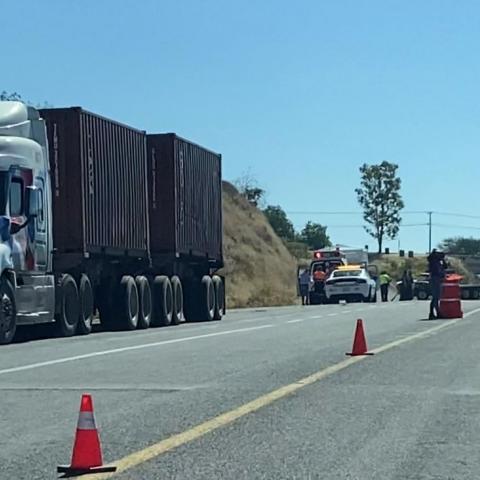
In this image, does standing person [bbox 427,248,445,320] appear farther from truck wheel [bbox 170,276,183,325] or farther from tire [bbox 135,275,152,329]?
tire [bbox 135,275,152,329]

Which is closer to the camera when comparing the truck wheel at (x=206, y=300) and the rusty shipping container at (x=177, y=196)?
the rusty shipping container at (x=177, y=196)

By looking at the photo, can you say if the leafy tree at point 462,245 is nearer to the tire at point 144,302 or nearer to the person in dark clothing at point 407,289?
the person in dark clothing at point 407,289

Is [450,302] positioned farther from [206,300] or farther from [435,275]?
[206,300]

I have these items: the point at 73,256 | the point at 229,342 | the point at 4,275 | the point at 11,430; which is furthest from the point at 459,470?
the point at 73,256

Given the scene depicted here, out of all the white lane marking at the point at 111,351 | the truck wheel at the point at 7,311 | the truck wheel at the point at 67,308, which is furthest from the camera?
the truck wheel at the point at 67,308

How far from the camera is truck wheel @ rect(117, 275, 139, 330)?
2617cm

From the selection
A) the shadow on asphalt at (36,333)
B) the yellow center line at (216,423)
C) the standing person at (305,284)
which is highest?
the standing person at (305,284)

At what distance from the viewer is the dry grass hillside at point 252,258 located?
6431cm

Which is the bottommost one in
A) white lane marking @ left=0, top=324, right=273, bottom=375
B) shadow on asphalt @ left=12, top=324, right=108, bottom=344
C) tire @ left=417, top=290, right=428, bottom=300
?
white lane marking @ left=0, top=324, right=273, bottom=375

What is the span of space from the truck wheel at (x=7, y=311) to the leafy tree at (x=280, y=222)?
375 feet

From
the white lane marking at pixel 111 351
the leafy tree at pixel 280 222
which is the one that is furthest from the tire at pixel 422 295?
the leafy tree at pixel 280 222

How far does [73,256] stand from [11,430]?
539 inches

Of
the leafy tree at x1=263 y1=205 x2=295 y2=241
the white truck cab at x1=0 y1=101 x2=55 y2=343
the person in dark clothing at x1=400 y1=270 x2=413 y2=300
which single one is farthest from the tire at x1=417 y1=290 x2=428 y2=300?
the leafy tree at x1=263 y1=205 x2=295 y2=241

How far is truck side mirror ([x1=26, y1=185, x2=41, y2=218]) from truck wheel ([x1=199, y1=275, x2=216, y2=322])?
1044 centimetres
